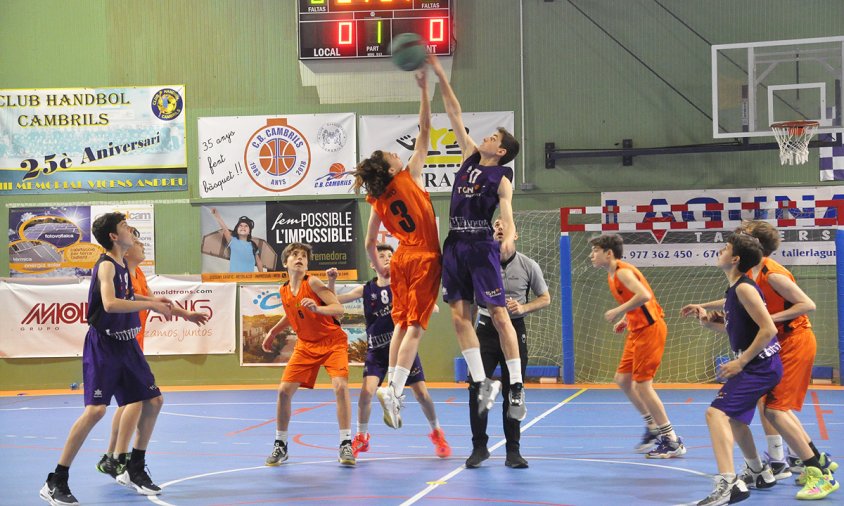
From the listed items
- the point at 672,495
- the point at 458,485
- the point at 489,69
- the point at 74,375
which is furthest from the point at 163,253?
the point at 672,495

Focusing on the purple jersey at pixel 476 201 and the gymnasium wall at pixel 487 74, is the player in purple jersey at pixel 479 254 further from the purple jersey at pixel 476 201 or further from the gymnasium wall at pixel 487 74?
the gymnasium wall at pixel 487 74

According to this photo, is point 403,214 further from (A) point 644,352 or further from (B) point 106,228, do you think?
(A) point 644,352

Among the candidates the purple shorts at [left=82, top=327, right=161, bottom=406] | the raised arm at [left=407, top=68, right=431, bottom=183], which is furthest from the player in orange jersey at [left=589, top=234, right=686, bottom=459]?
the purple shorts at [left=82, top=327, right=161, bottom=406]

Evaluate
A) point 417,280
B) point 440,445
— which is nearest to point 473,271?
point 417,280

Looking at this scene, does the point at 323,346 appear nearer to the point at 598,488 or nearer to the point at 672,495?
the point at 598,488

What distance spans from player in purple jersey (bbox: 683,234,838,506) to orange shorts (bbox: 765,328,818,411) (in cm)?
11

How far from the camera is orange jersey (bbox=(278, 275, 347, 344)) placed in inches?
350

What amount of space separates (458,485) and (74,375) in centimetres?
1113

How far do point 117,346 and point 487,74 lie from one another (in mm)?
10119

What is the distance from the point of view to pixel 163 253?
54.5 ft

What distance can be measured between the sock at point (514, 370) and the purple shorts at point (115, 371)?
9.05 feet

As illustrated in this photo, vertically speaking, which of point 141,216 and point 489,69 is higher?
point 489,69

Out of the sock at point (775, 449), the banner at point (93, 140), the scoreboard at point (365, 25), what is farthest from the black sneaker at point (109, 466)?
the scoreboard at point (365, 25)

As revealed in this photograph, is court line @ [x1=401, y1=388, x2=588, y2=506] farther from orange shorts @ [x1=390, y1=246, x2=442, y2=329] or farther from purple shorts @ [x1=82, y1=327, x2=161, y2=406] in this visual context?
purple shorts @ [x1=82, y1=327, x2=161, y2=406]
